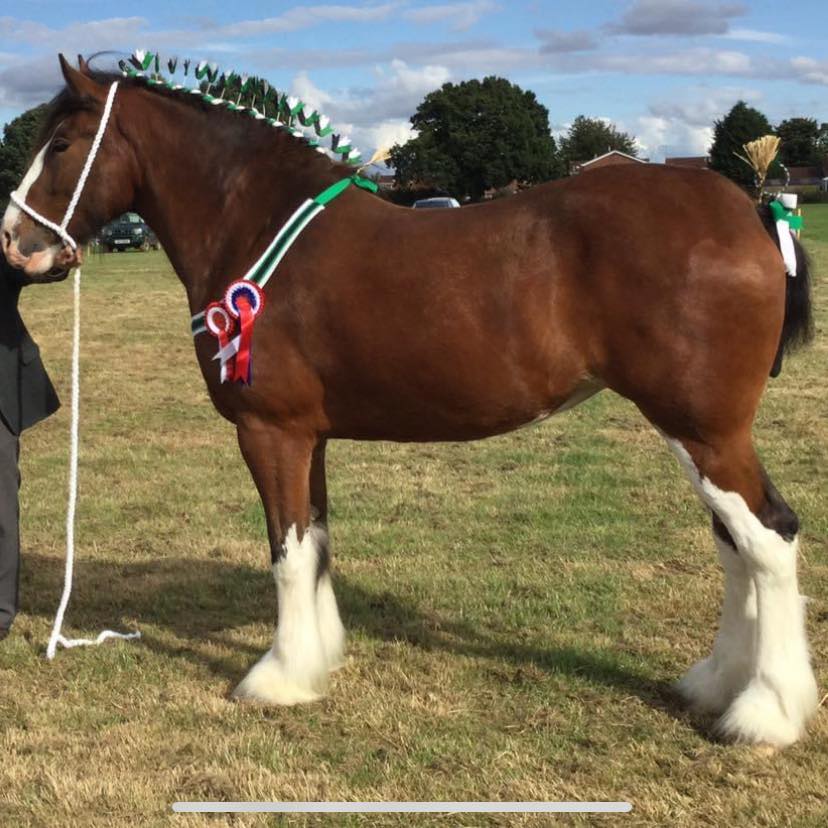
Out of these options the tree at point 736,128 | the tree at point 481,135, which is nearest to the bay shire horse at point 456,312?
the tree at point 736,128

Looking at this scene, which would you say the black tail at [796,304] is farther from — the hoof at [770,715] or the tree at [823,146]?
the tree at [823,146]

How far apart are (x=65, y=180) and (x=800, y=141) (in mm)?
104705

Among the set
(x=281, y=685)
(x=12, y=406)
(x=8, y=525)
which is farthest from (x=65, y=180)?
(x=281, y=685)

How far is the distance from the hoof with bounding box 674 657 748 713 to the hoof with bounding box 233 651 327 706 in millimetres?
1589

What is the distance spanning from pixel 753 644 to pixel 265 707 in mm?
2081

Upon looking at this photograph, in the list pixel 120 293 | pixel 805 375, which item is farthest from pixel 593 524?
pixel 120 293

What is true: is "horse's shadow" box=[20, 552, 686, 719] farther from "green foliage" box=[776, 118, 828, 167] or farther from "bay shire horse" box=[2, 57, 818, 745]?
"green foliage" box=[776, 118, 828, 167]

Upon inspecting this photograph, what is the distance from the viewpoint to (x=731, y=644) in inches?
157

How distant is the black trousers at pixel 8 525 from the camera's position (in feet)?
16.4

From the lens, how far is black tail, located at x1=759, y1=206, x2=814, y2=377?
3.75m

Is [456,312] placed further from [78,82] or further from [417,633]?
[417,633]

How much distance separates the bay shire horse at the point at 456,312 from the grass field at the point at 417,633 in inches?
14.0

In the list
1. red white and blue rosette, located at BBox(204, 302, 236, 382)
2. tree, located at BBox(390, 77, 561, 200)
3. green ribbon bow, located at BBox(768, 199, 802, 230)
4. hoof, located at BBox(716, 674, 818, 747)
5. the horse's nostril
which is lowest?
tree, located at BBox(390, 77, 561, 200)

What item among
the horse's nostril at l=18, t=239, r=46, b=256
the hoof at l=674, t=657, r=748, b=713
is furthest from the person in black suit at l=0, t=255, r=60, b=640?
the hoof at l=674, t=657, r=748, b=713
